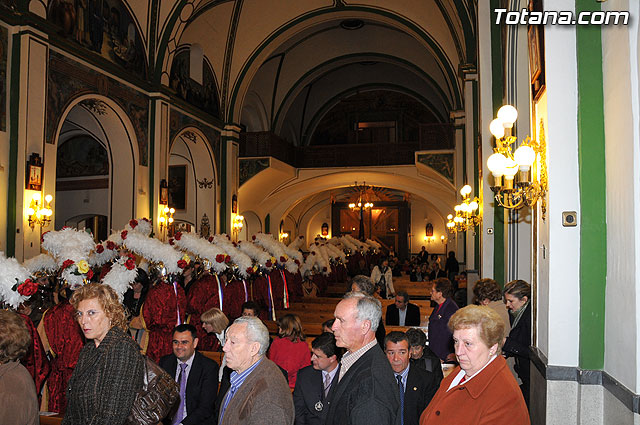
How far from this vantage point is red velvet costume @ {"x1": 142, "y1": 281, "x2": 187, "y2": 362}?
6.79m

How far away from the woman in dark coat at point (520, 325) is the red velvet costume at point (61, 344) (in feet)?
12.8

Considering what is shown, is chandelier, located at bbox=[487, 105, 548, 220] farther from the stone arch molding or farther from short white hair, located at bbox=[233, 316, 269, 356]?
the stone arch molding

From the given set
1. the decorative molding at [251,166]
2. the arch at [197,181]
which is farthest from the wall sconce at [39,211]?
the decorative molding at [251,166]

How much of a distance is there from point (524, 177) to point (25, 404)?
4.62 meters

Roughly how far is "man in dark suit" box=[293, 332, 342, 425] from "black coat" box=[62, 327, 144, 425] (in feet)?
4.43

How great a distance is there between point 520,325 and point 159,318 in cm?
423

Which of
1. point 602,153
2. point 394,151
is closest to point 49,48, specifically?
point 602,153

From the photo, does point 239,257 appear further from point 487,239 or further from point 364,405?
point 364,405

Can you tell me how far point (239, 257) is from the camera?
374 inches

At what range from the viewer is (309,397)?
12.4 feet

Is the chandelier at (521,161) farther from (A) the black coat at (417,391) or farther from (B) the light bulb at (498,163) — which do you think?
(A) the black coat at (417,391)

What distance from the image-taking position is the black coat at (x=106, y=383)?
2631 mm

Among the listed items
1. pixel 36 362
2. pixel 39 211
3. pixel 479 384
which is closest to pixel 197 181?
pixel 39 211

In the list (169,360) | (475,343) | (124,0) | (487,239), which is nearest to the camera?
(475,343)
